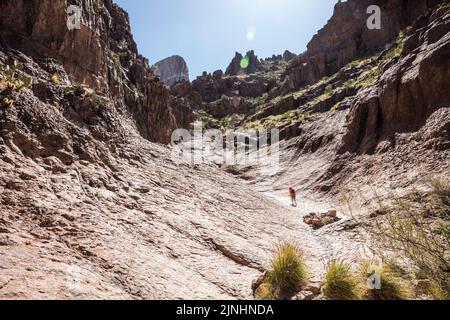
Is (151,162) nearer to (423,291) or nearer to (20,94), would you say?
(20,94)

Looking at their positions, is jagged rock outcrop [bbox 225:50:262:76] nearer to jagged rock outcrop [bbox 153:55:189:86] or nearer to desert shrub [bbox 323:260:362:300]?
jagged rock outcrop [bbox 153:55:189:86]

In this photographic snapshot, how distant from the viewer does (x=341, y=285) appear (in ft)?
20.3

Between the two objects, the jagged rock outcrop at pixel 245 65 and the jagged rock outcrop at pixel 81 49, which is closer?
the jagged rock outcrop at pixel 81 49

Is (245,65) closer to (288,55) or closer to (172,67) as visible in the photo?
(288,55)

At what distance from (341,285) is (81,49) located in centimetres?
2349

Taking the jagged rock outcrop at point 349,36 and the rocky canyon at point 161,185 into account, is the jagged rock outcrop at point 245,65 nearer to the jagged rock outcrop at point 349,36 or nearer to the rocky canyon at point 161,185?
the jagged rock outcrop at point 349,36

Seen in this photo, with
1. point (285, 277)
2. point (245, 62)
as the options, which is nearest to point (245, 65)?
point (245, 62)

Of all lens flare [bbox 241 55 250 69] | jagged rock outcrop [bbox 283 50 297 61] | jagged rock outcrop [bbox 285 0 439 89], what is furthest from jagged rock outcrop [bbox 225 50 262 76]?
jagged rock outcrop [bbox 285 0 439 89]

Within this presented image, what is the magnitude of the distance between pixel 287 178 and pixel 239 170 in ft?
30.9

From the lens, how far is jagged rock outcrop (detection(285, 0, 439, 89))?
6531cm

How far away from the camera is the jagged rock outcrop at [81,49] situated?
1598 centimetres

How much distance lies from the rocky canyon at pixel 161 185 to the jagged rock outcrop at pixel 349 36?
146ft

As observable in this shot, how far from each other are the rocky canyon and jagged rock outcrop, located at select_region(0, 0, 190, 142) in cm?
12

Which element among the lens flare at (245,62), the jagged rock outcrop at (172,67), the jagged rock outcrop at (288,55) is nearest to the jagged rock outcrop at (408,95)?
the lens flare at (245,62)
